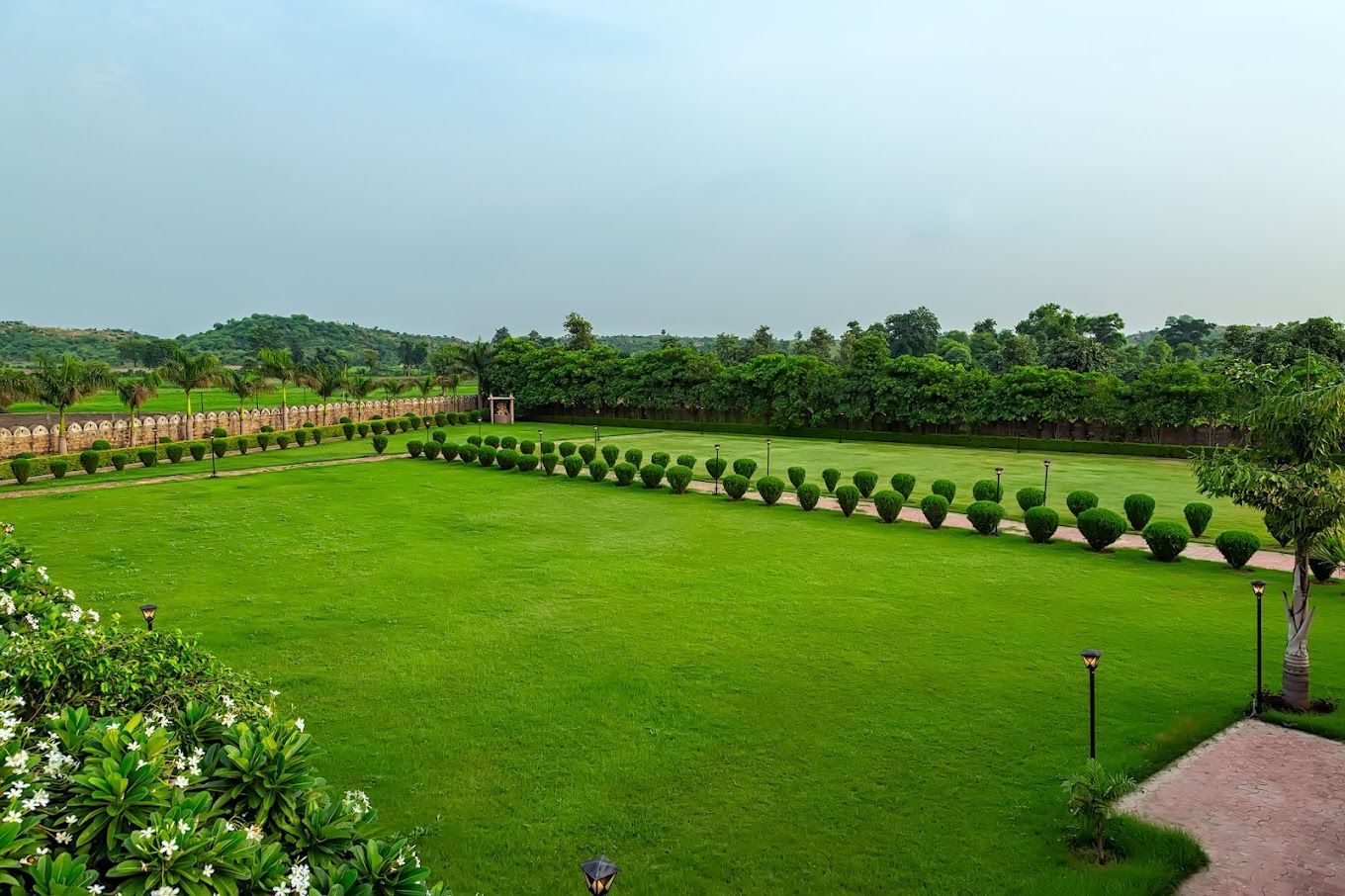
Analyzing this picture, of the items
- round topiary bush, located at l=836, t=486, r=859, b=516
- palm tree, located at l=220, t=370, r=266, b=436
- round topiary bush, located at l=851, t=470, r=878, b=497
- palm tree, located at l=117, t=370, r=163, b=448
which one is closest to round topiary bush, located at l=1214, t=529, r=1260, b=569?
round topiary bush, located at l=836, t=486, r=859, b=516

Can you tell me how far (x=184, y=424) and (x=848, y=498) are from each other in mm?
31189

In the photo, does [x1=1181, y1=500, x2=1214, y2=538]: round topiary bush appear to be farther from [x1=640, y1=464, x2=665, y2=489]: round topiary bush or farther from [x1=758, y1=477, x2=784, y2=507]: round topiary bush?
[x1=640, y1=464, x2=665, y2=489]: round topiary bush

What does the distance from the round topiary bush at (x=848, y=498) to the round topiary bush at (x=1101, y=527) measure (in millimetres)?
5085

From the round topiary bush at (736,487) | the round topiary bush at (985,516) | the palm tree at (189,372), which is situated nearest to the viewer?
the round topiary bush at (985,516)

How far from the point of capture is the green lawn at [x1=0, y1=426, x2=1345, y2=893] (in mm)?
5906

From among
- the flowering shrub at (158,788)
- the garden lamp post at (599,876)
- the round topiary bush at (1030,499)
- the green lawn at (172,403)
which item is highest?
the green lawn at (172,403)

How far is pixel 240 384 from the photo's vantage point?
124ft

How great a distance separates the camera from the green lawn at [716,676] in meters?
5.91

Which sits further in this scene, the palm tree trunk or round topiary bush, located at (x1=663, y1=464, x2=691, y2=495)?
round topiary bush, located at (x1=663, y1=464, x2=691, y2=495)

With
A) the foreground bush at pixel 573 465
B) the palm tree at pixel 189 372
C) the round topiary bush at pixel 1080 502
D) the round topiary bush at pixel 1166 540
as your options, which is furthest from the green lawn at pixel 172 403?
the round topiary bush at pixel 1166 540

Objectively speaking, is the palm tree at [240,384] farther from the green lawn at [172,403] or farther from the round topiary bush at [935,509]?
the round topiary bush at [935,509]

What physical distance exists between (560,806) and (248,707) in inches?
132

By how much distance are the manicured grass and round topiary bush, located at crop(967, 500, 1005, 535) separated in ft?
7.55

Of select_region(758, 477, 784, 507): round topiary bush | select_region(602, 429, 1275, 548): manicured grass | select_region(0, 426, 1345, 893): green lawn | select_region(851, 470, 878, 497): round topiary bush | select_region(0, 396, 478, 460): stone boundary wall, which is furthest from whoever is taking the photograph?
select_region(0, 396, 478, 460): stone boundary wall
